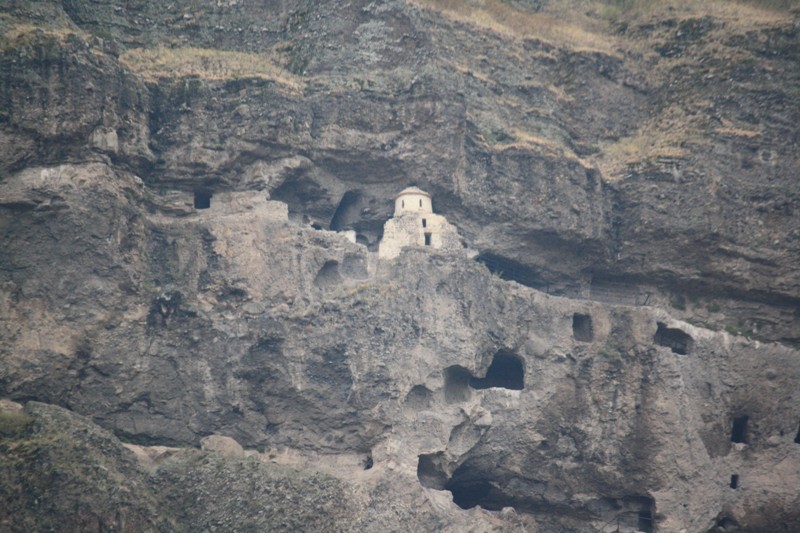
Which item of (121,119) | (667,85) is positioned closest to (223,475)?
(121,119)

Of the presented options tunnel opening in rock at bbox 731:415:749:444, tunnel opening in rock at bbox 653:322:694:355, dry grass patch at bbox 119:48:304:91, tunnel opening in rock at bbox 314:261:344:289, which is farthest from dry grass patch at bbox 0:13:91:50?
tunnel opening in rock at bbox 731:415:749:444

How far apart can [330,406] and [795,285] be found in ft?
61.2

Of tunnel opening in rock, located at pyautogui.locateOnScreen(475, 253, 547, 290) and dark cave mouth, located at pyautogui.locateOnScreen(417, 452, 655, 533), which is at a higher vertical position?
tunnel opening in rock, located at pyautogui.locateOnScreen(475, 253, 547, 290)

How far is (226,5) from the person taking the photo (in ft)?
157

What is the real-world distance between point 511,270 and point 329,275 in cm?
858

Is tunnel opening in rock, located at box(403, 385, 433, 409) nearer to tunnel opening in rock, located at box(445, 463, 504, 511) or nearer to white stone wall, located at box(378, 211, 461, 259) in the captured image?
tunnel opening in rock, located at box(445, 463, 504, 511)

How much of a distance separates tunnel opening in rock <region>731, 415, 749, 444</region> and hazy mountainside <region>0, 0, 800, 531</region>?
0.26 feet

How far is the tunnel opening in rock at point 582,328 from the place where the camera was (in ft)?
145

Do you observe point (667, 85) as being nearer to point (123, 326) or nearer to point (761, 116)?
point (761, 116)

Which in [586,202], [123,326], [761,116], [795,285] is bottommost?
[123,326]

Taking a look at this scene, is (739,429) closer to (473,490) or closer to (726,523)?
(726,523)

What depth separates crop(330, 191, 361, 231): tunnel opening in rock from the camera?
46.4m

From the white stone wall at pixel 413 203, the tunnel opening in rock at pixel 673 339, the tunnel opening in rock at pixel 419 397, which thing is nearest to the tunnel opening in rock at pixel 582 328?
the tunnel opening in rock at pixel 673 339

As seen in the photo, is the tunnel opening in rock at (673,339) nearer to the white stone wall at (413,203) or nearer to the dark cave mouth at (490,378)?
the dark cave mouth at (490,378)
